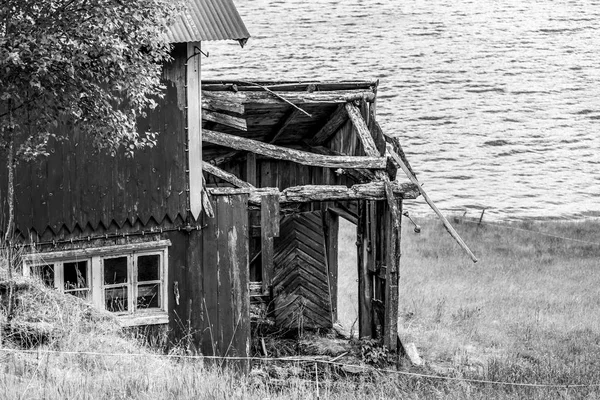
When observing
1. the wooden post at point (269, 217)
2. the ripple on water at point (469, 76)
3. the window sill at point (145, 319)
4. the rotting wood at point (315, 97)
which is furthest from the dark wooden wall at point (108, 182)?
the ripple on water at point (469, 76)

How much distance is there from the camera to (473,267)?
2833 cm

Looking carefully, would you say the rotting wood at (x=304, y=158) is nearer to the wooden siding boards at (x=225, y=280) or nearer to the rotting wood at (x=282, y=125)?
the wooden siding boards at (x=225, y=280)

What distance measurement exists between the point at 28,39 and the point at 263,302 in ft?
36.2

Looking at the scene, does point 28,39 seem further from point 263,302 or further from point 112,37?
point 263,302

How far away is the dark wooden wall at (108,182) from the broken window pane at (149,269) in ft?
2.21

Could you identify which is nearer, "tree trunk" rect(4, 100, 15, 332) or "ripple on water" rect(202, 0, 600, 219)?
"tree trunk" rect(4, 100, 15, 332)

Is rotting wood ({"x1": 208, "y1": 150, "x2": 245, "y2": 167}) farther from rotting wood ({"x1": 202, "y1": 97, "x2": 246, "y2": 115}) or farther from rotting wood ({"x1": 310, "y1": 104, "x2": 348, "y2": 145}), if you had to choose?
rotting wood ({"x1": 202, "y1": 97, "x2": 246, "y2": 115})

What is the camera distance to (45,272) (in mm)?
13266

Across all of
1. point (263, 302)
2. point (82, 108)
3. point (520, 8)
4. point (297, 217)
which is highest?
point (520, 8)

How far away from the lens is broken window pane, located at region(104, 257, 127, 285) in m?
13.8

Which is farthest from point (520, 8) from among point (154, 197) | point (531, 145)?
point (154, 197)

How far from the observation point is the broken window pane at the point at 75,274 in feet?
44.1

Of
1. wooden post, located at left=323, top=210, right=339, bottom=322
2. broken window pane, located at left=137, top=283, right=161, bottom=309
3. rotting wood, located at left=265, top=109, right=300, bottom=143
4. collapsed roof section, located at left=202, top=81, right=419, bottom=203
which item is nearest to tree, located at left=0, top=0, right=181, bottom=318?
broken window pane, located at left=137, top=283, right=161, bottom=309

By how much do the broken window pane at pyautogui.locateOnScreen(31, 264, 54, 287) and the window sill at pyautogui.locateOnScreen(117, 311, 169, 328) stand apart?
118 cm
